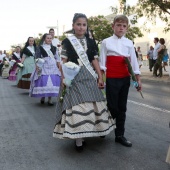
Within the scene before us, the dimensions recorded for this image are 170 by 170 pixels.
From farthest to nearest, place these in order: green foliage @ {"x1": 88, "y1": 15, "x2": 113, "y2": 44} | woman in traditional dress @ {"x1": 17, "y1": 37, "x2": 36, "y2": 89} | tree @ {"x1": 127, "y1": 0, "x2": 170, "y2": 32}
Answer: green foliage @ {"x1": 88, "y1": 15, "x2": 113, "y2": 44}
tree @ {"x1": 127, "y1": 0, "x2": 170, "y2": 32}
woman in traditional dress @ {"x1": 17, "y1": 37, "x2": 36, "y2": 89}

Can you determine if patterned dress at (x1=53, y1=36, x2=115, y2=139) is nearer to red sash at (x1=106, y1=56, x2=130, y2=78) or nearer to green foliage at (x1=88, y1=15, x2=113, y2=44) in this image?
red sash at (x1=106, y1=56, x2=130, y2=78)

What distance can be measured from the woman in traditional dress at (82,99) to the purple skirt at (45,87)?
12.5ft

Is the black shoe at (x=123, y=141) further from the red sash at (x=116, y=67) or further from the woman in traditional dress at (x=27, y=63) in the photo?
the woman in traditional dress at (x=27, y=63)

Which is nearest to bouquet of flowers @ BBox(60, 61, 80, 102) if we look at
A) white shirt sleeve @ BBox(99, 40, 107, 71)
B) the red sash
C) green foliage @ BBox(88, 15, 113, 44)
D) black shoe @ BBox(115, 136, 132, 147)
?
white shirt sleeve @ BBox(99, 40, 107, 71)

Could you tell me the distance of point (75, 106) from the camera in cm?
427

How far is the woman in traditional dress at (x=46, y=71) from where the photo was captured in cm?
816

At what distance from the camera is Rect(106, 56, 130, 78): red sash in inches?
177

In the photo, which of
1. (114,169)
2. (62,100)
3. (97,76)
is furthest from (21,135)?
(114,169)

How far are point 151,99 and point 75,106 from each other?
532 centimetres

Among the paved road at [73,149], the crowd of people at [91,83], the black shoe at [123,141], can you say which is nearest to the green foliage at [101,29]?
the paved road at [73,149]

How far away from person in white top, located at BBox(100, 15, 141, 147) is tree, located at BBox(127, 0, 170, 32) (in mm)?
11700

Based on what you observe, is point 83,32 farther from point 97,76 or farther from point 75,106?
point 75,106

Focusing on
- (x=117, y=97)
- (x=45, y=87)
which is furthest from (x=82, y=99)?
(x=45, y=87)

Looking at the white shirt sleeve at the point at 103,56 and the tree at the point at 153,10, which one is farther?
the tree at the point at 153,10
